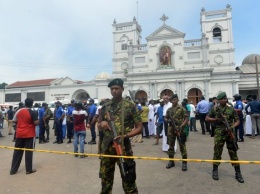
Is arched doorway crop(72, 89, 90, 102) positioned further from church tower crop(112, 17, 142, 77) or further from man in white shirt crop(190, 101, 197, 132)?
man in white shirt crop(190, 101, 197, 132)

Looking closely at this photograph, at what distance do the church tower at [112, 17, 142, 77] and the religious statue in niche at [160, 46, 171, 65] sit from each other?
5.78m

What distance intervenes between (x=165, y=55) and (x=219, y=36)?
8646mm

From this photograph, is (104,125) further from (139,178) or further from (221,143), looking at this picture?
(221,143)

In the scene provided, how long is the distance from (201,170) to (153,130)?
18.7 feet

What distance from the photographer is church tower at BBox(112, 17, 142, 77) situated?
35.2 metres

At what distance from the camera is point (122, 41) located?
3600 cm

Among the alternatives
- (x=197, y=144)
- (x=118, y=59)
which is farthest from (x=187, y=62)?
(x=197, y=144)

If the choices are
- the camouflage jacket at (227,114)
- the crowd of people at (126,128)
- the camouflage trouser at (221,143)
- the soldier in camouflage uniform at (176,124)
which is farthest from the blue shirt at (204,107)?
the camouflage trouser at (221,143)

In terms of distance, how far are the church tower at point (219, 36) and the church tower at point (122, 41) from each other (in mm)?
10601

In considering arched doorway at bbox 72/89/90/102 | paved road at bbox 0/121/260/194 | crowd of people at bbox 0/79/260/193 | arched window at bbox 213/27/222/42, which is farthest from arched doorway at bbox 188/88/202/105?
paved road at bbox 0/121/260/194

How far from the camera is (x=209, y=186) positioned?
397 centimetres

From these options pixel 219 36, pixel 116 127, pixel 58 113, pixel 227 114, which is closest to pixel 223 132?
pixel 227 114

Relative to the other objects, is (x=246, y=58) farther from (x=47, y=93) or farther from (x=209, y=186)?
(x=209, y=186)

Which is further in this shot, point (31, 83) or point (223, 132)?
point (31, 83)
